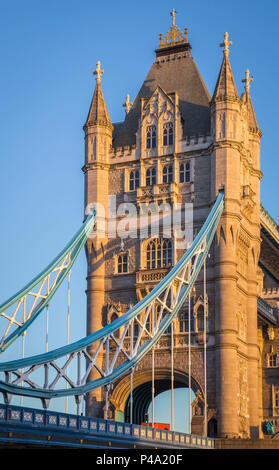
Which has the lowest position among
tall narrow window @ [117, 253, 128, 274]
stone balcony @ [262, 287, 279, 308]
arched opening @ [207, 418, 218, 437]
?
arched opening @ [207, 418, 218, 437]

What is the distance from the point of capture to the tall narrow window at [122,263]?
6156cm

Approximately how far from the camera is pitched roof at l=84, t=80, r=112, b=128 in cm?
6412

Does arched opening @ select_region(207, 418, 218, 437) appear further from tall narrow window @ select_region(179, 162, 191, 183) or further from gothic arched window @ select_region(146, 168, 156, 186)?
gothic arched window @ select_region(146, 168, 156, 186)

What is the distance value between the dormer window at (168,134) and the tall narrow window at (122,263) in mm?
7684

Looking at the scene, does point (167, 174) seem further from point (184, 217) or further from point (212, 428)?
point (212, 428)

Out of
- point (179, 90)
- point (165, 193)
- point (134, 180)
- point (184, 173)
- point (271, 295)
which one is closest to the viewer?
point (165, 193)

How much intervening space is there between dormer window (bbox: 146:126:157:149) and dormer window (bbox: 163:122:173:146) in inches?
26.9

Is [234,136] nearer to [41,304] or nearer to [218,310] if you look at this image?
[218,310]

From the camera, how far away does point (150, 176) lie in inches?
2472

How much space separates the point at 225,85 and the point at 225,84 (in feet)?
0.31

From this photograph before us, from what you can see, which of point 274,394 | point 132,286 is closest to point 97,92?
point 132,286

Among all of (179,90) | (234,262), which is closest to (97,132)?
(179,90)

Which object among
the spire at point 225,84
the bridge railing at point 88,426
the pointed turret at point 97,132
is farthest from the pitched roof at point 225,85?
the bridge railing at point 88,426

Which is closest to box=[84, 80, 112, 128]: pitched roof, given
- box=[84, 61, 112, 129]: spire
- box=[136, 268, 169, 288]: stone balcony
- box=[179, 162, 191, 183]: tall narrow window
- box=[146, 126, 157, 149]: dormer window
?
box=[84, 61, 112, 129]: spire
